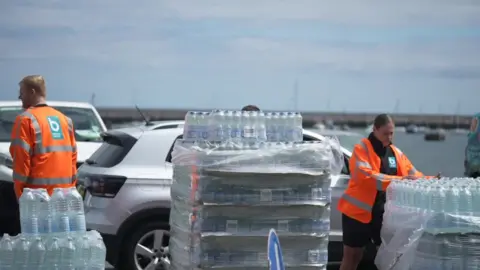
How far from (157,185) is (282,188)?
2.89m

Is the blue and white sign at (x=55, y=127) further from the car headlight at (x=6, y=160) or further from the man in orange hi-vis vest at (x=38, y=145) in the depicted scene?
the car headlight at (x=6, y=160)

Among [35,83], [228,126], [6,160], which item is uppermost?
[35,83]

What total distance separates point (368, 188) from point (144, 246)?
249cm

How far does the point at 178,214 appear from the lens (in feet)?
23.9

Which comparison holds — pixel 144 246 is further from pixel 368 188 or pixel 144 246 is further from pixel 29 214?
pixel 29 214

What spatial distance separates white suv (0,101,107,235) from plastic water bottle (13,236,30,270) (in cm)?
528

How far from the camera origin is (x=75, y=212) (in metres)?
6.56

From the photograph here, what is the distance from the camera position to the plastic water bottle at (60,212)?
6438 millimetres

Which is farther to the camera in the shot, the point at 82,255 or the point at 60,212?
the point at 60,212

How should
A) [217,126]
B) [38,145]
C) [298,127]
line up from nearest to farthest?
[217,126]
[298,127]
[38,145]

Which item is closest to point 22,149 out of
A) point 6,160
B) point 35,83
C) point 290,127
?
point 35,83

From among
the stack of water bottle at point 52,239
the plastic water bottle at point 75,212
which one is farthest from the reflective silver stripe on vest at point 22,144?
the plastic water bottle at point 75,212

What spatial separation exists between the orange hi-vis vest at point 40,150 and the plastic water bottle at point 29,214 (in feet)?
3.72

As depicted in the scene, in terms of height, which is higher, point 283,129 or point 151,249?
point 283,129
